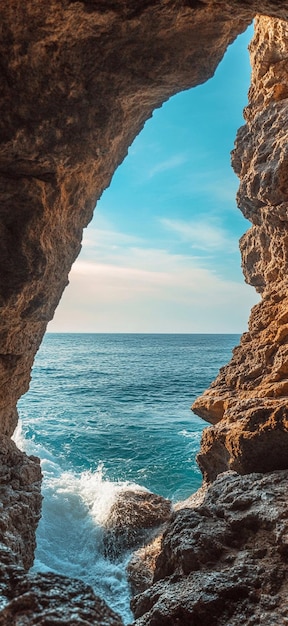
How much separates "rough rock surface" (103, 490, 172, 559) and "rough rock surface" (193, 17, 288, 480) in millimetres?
3190

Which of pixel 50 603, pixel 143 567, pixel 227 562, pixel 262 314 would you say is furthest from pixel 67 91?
pixel 143 567

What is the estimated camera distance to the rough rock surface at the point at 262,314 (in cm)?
678

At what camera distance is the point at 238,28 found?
6.79 m

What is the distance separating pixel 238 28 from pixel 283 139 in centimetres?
229

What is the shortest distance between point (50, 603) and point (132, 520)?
9.84 metres

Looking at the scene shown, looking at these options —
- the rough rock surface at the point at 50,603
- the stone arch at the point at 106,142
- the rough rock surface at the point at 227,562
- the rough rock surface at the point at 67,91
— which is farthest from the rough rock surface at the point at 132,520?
the rough rock surface at the point at 50,603

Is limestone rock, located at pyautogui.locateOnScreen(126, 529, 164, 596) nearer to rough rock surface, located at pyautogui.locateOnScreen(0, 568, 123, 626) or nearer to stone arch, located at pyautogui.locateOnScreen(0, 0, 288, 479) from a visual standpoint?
stone arch, located at pyautogui.locateOnScreen(0, 0, 288, 479)

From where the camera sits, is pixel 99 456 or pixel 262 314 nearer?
pixel 262 314

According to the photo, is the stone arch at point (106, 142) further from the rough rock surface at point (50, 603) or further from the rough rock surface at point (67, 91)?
the rough rock surface at point (50, 603)

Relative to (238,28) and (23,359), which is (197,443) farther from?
(238,28)

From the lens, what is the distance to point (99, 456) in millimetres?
19719

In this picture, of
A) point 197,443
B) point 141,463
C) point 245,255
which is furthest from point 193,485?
point 245,255

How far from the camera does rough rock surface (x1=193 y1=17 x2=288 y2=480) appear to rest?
22.2 ft

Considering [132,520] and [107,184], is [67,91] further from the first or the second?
[132,520]
